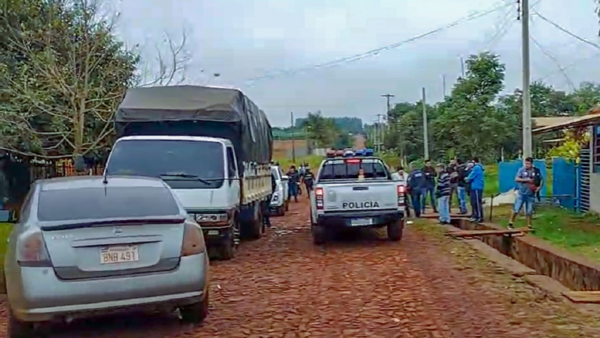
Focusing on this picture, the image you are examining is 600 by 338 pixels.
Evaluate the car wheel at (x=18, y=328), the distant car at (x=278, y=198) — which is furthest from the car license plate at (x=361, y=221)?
the distant car at (x=278, y=198)

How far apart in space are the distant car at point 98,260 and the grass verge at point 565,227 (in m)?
7.56

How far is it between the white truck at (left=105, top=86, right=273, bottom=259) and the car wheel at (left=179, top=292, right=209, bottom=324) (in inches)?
162

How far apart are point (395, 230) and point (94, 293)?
9.03 m

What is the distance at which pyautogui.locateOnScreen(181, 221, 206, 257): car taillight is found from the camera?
273 inches

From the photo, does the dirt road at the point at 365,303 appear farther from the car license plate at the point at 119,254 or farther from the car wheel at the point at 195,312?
the car license plate at the point at 119,254

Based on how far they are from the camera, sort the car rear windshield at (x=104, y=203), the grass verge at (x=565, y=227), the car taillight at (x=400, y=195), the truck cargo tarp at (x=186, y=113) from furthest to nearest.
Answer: the car taillight at (x=400, y=195) → the truck cargo tarp at (x=186, y=113) → the grass verge at (x=565, y=227) → the car rear windshield at (x=104, y=203)

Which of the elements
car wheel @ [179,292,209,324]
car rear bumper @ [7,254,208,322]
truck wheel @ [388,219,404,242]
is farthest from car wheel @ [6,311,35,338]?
truck wheel @ [388,219,404,242]

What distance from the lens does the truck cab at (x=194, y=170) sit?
1159cm

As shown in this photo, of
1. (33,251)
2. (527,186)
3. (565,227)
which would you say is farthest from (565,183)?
(33,251)

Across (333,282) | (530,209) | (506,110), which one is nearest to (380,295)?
(333,282)

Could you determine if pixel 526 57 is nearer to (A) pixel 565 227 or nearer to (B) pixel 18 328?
(A) pixel 565 227

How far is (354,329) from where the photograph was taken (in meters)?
7.12

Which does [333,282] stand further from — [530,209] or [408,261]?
[530,209]

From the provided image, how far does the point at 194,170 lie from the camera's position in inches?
472
